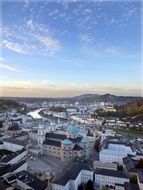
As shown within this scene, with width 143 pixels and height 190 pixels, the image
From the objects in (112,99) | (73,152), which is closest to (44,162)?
(73,152)

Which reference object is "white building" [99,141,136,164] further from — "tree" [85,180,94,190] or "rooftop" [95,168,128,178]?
"tree" [85,180,94,190]

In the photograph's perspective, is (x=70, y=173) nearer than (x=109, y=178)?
Yes

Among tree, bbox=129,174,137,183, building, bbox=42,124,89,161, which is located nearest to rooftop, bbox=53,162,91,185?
tree, bbox=129,174,137,183

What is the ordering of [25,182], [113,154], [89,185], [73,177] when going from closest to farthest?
1. [25,182]
2. [73,177]
3. [89,185]
4. [113,154]

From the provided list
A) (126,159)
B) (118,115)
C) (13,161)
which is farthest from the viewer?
(118,115)

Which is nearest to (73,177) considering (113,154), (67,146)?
(67,146)

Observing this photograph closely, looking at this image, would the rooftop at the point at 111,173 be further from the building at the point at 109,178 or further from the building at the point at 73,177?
the building at the point at 73,177

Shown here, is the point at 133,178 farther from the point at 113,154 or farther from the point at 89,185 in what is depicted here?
the point at 113,154

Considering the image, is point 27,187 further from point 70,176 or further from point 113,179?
point 113,179
